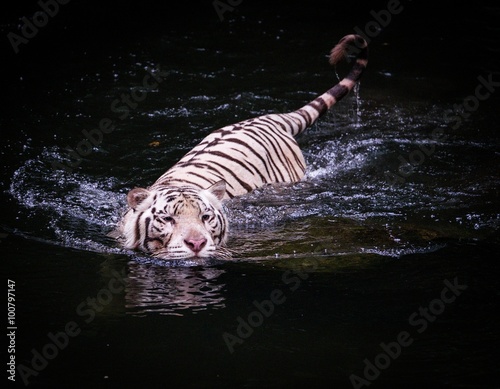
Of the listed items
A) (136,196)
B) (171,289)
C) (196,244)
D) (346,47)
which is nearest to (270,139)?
(346,47)

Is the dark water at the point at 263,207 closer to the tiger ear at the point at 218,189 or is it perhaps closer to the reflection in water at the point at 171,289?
the reflection in water at the point at 171,289

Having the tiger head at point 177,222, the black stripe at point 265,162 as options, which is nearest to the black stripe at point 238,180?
the black stripe at point 265,162

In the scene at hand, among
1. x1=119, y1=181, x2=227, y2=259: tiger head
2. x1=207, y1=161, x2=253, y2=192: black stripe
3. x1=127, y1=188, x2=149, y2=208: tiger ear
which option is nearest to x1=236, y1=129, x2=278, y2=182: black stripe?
x1=207, y1=161, x2=253, y2=192: black stripe

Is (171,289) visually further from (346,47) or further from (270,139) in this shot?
(346,47)

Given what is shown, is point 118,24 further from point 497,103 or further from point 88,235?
point 88,235

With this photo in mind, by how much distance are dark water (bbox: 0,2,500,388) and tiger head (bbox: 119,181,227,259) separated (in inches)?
3.9

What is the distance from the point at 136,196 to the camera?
13.8ft

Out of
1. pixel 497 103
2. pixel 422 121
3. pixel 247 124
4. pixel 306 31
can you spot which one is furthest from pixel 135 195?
pixel 306 31

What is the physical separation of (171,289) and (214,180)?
1078 millimetres

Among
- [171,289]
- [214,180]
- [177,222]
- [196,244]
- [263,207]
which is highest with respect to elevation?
[214,180]

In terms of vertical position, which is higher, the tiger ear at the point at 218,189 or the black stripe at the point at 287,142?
the black stripe at the point at 287,142

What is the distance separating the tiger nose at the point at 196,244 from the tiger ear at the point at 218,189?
1.60ft

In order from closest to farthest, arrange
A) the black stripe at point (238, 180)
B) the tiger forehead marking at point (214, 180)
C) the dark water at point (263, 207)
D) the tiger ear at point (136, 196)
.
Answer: the dark water at point (263, 207)
the tiger forehead marking at point (214, 180)
the tiger ear at point (136, 196)
the black stripe at point (238, 180)

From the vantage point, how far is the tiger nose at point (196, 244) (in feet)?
12.5
